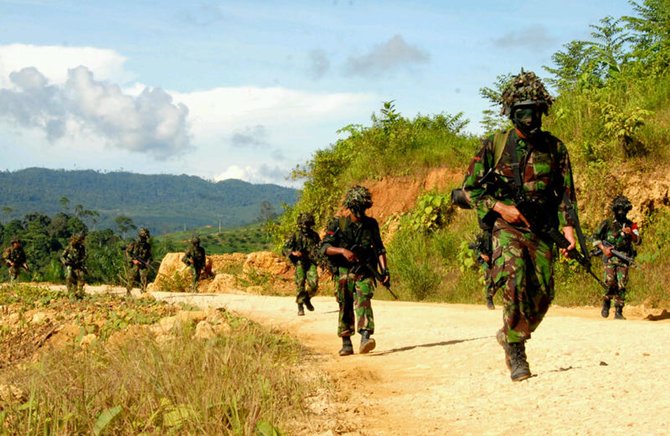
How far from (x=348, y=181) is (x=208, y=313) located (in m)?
19.0

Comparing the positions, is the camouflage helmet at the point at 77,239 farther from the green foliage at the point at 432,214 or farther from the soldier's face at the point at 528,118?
the soldier's face at the point at 528,118

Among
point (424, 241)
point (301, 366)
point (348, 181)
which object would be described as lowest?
point (301, 366)

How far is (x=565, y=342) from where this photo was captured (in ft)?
27.3

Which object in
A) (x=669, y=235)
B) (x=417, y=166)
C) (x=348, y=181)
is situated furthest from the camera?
(x=348, y=181)

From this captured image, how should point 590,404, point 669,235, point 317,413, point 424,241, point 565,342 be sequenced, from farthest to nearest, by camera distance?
point 424,241 → point 669,235 → point 565,342 → point 317,413 → point 590,404

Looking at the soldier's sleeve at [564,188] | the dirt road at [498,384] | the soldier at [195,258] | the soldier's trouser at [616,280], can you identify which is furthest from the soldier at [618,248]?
the soldier at [195,258]

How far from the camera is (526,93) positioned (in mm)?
6250

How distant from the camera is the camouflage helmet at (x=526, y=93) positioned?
246 inches

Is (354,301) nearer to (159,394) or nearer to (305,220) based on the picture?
(159,394)

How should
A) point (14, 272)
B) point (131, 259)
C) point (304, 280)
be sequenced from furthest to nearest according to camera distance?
point (14, 272)
point (131, 259)
point (304, 280)

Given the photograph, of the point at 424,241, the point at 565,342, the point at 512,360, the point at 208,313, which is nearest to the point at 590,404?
the point at 512,360

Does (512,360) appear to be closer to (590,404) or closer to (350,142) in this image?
(590,404)

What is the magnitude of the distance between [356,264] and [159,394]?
3.93 m

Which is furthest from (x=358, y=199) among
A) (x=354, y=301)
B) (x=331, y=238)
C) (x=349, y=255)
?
(x=354, y=301)
